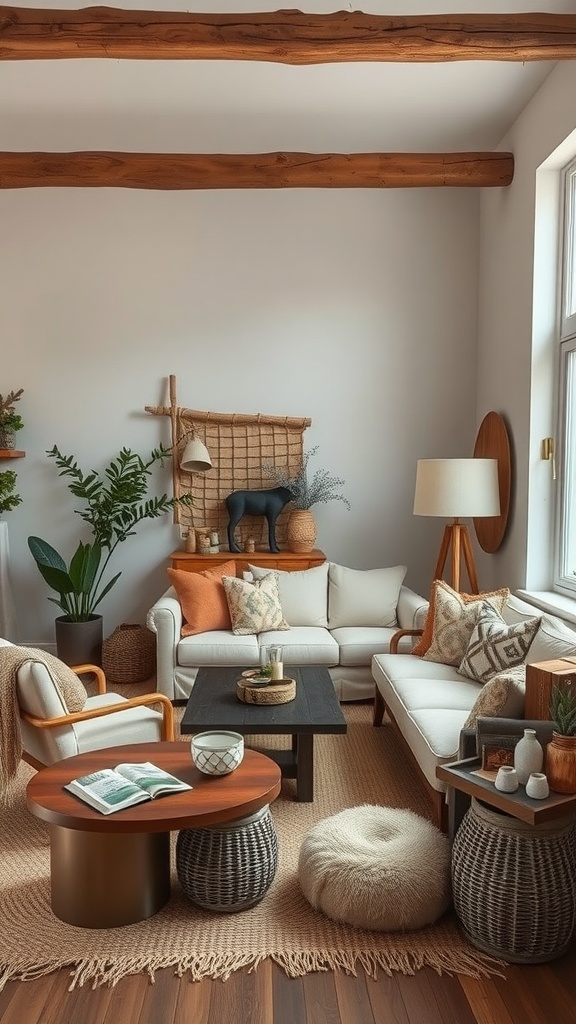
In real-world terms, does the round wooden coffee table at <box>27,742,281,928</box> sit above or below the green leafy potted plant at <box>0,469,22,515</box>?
below

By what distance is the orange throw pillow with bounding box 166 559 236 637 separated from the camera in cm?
480

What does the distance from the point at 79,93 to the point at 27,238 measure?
57.1 inches

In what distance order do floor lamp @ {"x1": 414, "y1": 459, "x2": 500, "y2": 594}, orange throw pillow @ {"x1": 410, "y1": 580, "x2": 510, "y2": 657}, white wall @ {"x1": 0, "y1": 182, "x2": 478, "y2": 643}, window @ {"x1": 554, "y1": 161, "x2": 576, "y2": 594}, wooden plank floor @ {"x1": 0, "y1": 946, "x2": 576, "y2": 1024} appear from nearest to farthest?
wooden plank floor @ {"x1": 0, "y1": 946, "x2": 576, "y2": 1024}
orange throw pillow @ {"x1": 410, "y1": 580, "x2": 510, "y2": 657}
window @ {"x1": 554, "y1": 161, "x2": 576, "y2": 594}
floor lamp @ {"x1": 414, "y1": 459, "x2": 500, "y2": 594}
white wall @ {"x1": 0, "y1": 182, "x2": 478, "y2": 643}

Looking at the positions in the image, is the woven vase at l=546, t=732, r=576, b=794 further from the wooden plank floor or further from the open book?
the open book

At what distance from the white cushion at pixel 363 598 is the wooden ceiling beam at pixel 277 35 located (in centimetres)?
291

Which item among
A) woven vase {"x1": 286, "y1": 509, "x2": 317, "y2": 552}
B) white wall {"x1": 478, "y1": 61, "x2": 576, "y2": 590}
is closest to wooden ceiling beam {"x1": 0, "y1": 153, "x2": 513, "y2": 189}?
white wall {"x1": 478, "y1": 61, "x2": 576, "y2": 590}

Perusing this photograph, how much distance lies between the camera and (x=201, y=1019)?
2.08 m

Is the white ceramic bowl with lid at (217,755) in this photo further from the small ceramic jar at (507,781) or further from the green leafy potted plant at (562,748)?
the green leafy potted plant at (562,748)

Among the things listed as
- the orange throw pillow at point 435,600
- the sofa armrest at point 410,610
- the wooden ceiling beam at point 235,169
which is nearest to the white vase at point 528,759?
the orange throw pillow at point 435,600

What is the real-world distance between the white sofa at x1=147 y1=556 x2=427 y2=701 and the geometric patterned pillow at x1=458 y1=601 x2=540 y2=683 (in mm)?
835

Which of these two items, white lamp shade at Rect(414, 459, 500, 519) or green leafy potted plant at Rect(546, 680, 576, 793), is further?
white lamp shade at Rect(414, 459, 500, 519)

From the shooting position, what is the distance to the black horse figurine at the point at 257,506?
5.45 meters

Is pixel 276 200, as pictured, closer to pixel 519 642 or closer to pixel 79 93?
pixel 79 93

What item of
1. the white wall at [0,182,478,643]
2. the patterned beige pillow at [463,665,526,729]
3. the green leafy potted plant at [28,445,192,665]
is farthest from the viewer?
the white wall at [0,182,478,643]
